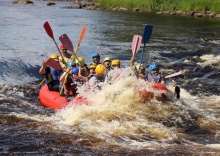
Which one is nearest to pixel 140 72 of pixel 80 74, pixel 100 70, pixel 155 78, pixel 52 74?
pixel 155 78

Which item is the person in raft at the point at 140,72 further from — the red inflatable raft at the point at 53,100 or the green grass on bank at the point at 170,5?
the green grass on bank at the point at 170,5

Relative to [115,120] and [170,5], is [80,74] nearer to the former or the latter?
[115,120]

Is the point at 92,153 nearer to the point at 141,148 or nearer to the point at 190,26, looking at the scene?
the point at 141,148

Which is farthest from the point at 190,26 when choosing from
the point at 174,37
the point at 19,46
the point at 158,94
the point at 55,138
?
the point at 55,138

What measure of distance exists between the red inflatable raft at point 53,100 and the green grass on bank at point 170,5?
33.0 metres

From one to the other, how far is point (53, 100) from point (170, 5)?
37.4m

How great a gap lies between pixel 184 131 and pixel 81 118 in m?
2.11

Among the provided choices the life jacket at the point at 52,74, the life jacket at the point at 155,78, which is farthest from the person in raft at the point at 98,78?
the life jacket at the point at 52,74

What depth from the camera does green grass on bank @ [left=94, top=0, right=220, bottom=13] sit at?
40094 mm

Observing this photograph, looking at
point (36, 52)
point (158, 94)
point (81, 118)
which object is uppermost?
point (36, 52)

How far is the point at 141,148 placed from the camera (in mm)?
6215

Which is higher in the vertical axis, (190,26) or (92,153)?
(190,26)

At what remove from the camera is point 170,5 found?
145ft

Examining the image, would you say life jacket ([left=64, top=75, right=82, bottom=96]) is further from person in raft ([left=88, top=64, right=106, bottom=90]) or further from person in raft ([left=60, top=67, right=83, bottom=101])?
person in raft ([left=88, top=64, right=106, bottom=90])
